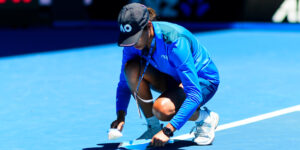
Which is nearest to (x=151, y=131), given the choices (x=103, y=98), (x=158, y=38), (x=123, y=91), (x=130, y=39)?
(x=123, y=91)

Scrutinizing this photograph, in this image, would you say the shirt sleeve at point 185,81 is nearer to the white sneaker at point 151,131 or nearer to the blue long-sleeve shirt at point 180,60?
the blue long-sleeve shirt at point 180,60

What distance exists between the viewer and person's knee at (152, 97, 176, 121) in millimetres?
4488

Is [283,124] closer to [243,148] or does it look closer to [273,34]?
[243,148]

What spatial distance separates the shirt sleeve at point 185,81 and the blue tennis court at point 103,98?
569mm

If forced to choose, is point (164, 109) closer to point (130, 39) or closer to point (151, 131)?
point (151, 131)

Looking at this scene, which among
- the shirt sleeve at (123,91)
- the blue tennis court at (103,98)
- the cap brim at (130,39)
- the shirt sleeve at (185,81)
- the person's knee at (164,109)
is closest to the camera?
Result: the cap brim at (130,39)

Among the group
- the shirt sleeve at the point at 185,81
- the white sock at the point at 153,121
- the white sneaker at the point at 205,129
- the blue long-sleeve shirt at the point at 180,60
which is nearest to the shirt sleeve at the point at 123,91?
the blue long-sleeve shirt at the point at 180,60

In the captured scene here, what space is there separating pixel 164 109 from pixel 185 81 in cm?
30

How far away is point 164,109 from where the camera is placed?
4.48 metres

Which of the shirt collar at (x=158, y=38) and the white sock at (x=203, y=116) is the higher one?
the shirt collar at (x=158, y=38)

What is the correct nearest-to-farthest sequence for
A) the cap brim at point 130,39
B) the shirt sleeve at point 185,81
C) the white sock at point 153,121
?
the cap brim at point 130,39
the shirt sleeve at point 185,81
the white sock at point 153,121

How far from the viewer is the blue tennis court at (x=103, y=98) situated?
5066 mm

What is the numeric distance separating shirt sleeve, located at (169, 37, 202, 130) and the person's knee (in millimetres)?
182

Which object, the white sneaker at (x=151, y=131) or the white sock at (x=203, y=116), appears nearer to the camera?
the white sock at (x=203, y=116)
